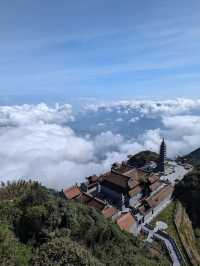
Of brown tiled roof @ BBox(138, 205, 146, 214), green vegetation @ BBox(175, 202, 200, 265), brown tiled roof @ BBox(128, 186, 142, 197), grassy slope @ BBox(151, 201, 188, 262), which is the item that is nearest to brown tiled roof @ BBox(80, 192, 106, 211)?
brown tiled roof @ BBox(128, 186, 142, 197)

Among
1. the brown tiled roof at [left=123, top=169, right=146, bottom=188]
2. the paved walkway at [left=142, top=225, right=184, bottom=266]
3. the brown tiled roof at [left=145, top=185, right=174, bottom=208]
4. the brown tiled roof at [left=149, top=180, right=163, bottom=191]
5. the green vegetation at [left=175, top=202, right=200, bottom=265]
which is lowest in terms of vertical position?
the green vegetation at [left=175, top=202, right=200, bottom=265]

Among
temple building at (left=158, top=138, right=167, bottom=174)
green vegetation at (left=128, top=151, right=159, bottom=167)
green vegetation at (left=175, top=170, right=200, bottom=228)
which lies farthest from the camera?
green vegetation at (left=128, top=151, right=159, bottom=167)

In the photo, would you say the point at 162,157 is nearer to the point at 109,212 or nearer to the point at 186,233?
the point at 186,233

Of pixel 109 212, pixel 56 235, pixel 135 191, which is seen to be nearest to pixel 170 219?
pixel 135 191

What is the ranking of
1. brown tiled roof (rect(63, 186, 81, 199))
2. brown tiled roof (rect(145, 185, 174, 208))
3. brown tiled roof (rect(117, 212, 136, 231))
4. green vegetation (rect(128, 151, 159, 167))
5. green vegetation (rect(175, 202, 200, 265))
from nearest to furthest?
green vegetation (rect(175, 202, 200, 265)) → brown tiled roof (rect(117, 212, 136, 231)) → brown tiled roof (rect(145, 185, 174, 208)) → brown tiled roof (rect(63, 186, 81, 199)) → green vegetation (rect(128, 151, 159, 167))

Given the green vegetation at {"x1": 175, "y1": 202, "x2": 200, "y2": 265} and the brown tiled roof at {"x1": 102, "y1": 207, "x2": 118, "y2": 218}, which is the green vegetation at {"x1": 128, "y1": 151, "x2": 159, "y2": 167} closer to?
the green vegetation at {"x1": 175, "y1": 202, "x2": 200, "y2": 265}

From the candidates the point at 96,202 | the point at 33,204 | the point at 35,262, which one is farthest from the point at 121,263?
the point at 96,202

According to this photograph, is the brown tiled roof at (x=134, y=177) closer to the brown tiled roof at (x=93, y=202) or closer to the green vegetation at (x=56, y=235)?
the brown tiled roof at (x=93, y=202)

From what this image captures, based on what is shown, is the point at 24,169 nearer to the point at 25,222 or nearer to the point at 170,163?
the point at 170,163
